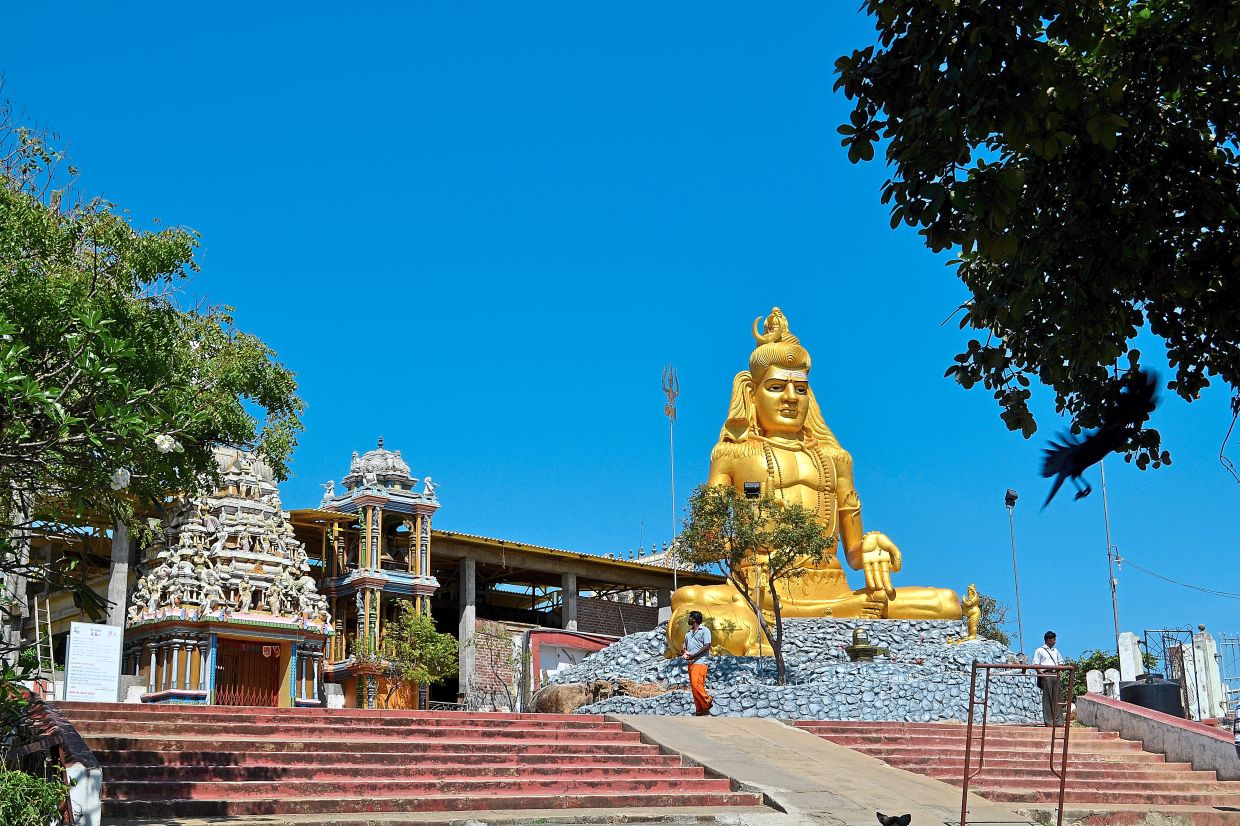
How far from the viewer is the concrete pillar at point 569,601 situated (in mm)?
35688

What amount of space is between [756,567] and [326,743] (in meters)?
13.9

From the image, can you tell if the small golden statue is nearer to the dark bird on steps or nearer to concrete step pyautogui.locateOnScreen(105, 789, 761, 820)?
concrete step pyautogui.locateOnScreen(105, 789, 761, 820)

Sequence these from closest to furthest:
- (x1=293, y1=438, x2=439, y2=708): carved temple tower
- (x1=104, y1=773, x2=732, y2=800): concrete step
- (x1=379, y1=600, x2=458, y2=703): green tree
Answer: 1. (x1=104, y1=773, x2=732, y2=800): concrete step
2. (x1=379, y1=600, x2=458, y2=703): green tree
3. (x1=293, y1=438, x2=439, y2=708): carved temple tower

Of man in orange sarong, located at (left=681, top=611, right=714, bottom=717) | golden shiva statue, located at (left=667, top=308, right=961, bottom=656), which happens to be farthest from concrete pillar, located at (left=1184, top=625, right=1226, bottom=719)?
man in orange sarong, located at (left=681, top=611, right=714, bottom=717)

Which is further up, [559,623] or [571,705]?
[559,623]

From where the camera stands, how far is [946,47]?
6793 mm

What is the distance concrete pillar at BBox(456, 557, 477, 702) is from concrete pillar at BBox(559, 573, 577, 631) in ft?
8.30

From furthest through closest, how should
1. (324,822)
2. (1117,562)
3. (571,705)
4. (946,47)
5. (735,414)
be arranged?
(1117,562) < (735,414) < (571,705) < (324,822) < (946,47)

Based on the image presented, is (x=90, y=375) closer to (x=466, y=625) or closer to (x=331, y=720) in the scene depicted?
(x=331, y=720)

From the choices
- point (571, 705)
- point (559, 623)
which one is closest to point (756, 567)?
point (571, 705)

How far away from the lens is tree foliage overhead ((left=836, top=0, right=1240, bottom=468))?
21.4 ft

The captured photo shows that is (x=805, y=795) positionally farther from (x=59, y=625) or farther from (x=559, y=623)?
(x=559, y=623)

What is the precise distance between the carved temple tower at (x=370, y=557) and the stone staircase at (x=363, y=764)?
1691 cm

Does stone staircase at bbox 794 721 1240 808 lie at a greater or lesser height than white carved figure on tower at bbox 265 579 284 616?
lesser
